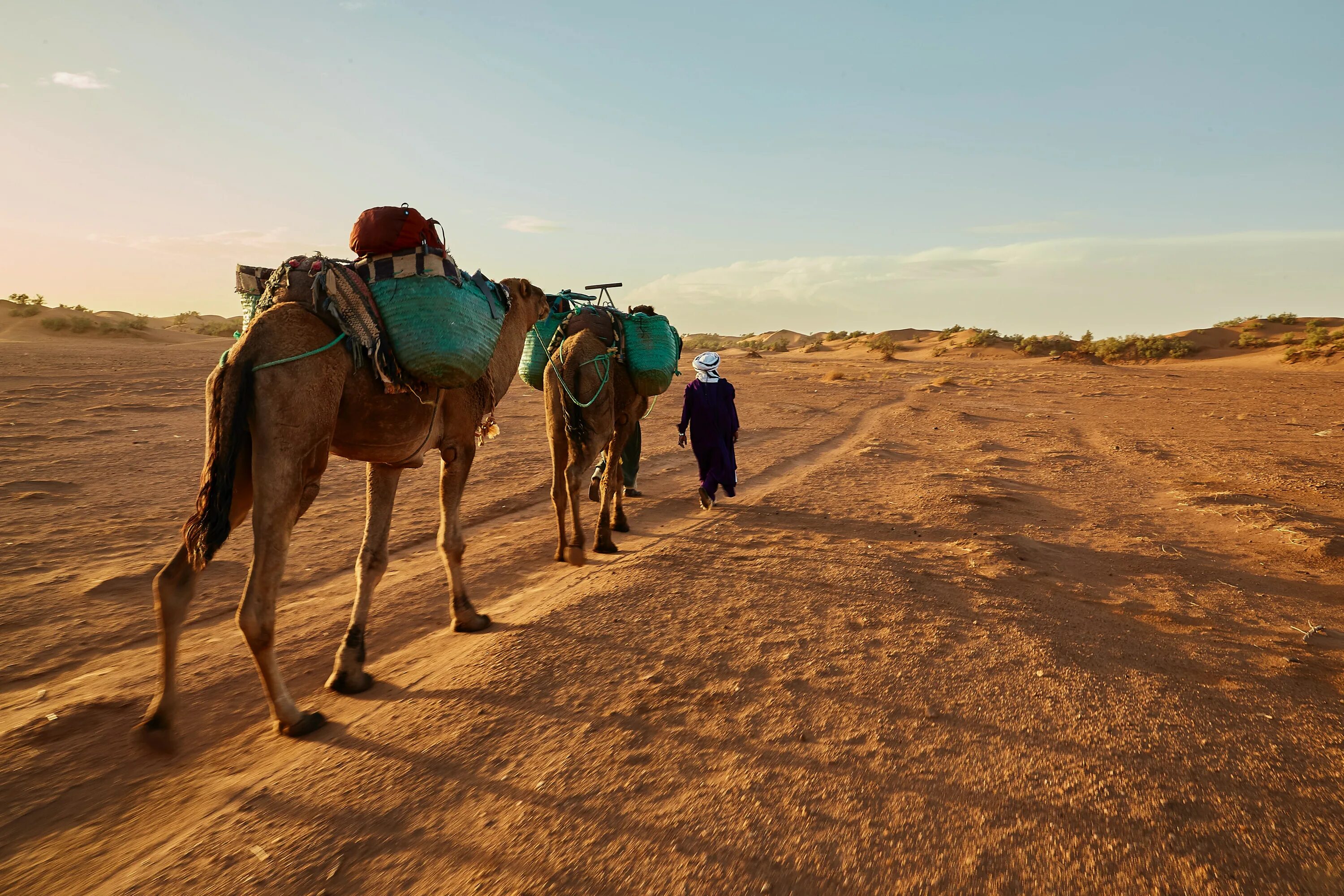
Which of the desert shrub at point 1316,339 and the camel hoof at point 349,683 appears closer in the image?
the camel hoof at point 349,683

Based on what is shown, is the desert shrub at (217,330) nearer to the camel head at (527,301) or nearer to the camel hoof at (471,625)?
the camel head at (527,301)

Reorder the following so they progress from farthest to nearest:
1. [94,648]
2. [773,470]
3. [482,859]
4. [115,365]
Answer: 1. [115,365]
2. [773,470]
3. [94,648]
4. [482,859]

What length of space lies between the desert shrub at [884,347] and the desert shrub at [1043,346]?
6753mm

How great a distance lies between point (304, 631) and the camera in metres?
4.70

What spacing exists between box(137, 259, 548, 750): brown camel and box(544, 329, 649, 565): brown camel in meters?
2.45

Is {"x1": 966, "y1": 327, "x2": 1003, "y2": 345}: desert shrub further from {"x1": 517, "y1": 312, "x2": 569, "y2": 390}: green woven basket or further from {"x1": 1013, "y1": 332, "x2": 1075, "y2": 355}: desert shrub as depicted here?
{"x1": 517, "y1": 312, "x2": 569, "y2": 390}: green woven basket

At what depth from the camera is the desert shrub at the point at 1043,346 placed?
124 feet

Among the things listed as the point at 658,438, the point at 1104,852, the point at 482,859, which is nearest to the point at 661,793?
the point at 482,859

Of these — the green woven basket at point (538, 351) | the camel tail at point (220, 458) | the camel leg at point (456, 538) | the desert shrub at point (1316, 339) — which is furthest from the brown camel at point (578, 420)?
the desert shrub at point (1316, 339)

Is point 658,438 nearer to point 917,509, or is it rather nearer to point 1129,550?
point 917,509

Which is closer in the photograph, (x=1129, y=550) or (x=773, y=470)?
(x=1129, y=550)

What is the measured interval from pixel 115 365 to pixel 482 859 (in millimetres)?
21924

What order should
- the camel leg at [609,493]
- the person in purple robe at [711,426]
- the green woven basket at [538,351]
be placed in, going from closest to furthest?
the camel leg at [609,493]
the green woven basket at [538,351]
the person in purple robe at [711,426]

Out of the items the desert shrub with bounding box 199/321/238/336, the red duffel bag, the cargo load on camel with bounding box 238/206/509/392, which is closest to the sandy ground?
the cargo load on camel with bounding box 238/206/509/392
